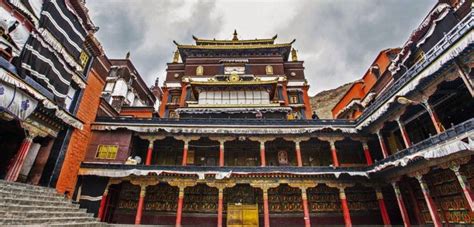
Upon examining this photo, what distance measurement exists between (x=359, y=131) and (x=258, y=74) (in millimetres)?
14184

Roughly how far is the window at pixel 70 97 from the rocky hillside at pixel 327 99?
5483 centimetres

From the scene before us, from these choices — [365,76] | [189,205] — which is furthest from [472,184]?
[189,205]

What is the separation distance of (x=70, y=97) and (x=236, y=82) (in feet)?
46.6

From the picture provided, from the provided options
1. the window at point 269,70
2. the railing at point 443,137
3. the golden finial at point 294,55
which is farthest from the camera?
the golden finial at point 294,55

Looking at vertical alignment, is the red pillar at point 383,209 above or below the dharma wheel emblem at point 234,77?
below

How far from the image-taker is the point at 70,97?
15867 millimetres

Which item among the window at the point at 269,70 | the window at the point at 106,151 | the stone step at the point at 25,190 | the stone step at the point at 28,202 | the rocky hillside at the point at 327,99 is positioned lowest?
the stone step at the point at 28,202

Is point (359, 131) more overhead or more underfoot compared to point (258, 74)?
more underfoot

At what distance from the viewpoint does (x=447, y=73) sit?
10336mm

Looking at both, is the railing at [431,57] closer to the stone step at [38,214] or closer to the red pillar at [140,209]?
the red pillar at [140,209]

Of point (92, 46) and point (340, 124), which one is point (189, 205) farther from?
point (92, 46)

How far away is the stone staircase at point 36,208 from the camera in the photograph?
8.60 metres

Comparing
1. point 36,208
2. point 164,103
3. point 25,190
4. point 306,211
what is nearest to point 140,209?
point 36,208

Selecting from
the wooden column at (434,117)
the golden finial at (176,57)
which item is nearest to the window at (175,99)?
the golden finial at (176,57)
